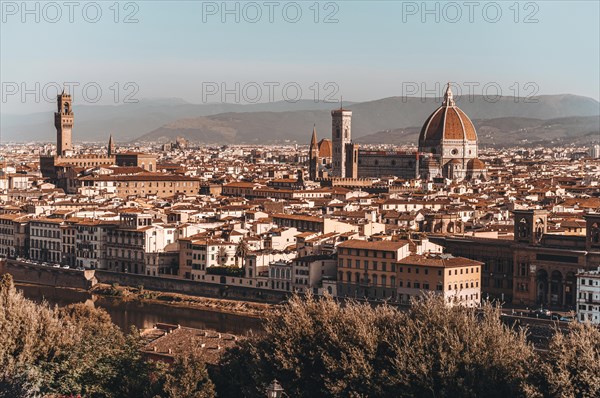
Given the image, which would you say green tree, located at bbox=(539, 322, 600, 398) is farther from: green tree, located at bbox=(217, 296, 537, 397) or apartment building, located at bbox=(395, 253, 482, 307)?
apartment building, located at bbox=(395, 253, 482, 307)

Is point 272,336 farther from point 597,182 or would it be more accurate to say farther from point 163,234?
point 597,182

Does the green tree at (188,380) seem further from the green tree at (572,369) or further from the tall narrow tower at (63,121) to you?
the tall narrow tower at (63,121)

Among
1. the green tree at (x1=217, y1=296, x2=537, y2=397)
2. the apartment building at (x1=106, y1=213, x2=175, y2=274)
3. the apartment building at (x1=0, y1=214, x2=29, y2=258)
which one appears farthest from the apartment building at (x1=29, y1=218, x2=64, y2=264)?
the green tree at (x1=217, y1=296, x2=537, y2=397)

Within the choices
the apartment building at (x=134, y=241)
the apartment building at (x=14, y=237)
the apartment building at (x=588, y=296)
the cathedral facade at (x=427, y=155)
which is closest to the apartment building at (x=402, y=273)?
the apartment building at (x=588, y=296)

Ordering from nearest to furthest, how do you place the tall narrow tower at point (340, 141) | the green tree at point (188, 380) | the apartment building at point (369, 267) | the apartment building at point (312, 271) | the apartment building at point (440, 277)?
1. the green tree at point (188, 380)
2. the apartment building at point (440, 277)
3. the apartment building at point (369, 267)
4. the apartment building at point (312, 271)
5. the tall narrow tower at point (340, 141)

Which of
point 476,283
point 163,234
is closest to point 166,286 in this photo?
point 163,234

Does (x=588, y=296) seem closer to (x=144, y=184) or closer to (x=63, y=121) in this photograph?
(x=144, y=184)
